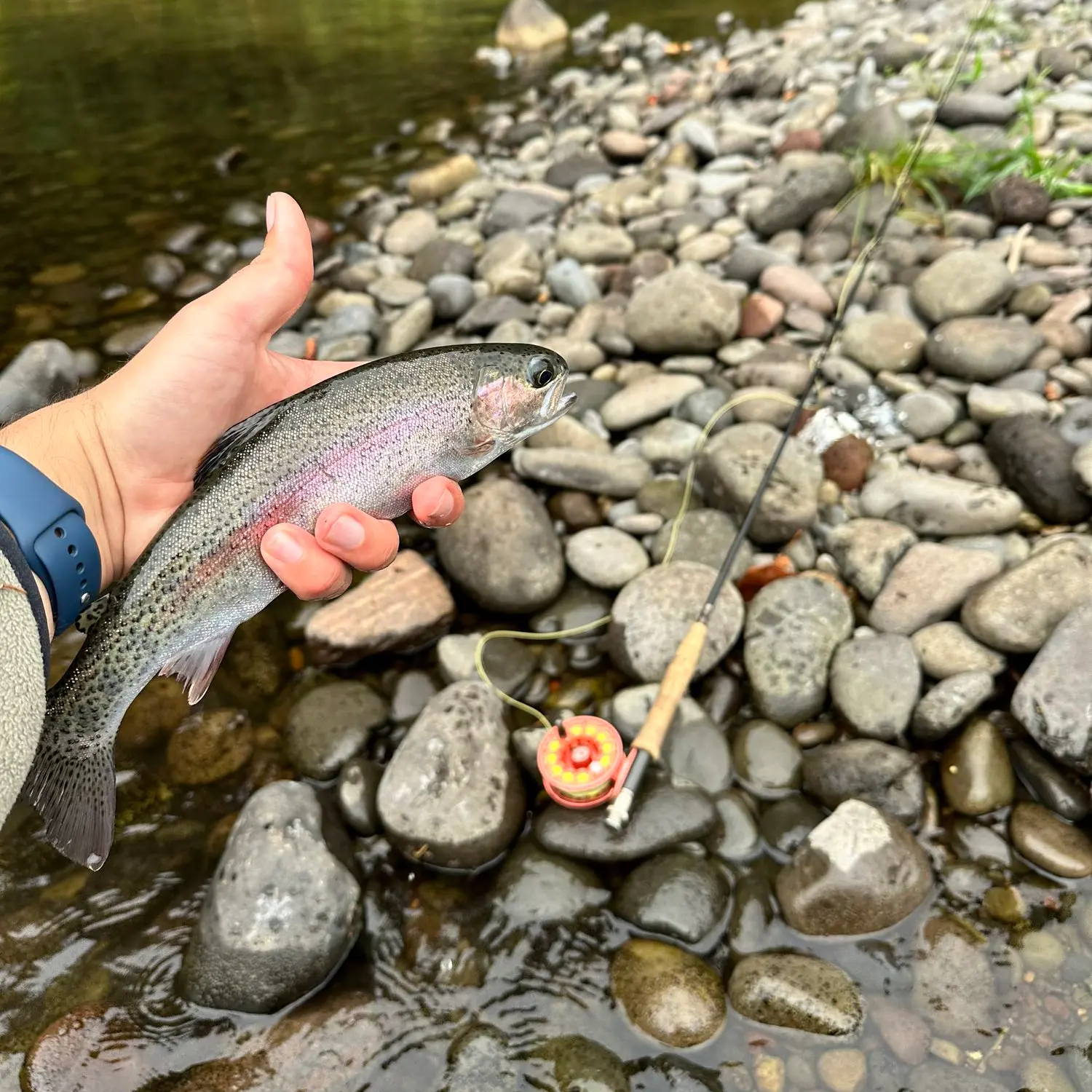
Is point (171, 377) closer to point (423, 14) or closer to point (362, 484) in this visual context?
point (362, 484)

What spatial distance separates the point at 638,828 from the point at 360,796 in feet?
4.28

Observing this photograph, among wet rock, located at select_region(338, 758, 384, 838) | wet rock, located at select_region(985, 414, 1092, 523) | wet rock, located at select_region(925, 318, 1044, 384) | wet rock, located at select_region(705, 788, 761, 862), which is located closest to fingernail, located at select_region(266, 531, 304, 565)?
wet rock, located at select_region(338, 758, 384, 838)

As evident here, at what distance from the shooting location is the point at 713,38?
50.0 feet

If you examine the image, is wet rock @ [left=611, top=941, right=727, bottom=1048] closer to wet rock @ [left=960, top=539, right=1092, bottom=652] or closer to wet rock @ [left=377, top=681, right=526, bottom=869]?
wet rock @ [left=377, top=681, right=526, bottom=869]

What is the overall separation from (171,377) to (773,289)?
4.88 meters

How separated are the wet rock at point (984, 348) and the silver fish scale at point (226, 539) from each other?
3.81 m

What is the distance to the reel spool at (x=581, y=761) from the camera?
12.0 feet

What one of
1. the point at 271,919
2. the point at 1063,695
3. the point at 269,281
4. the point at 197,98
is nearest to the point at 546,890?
the point at 271,919

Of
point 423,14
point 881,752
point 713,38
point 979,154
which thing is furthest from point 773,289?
point 423,14

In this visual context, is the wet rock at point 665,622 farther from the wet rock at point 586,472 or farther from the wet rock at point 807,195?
the wet rock at point 807,195

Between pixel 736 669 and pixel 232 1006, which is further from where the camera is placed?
pixel 736 669

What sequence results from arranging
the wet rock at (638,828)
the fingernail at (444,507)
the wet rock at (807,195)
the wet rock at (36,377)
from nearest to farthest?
1. the fingernail at (444,507)
2. the wet rock at (638,828)
3. the wet rock at (36,377)
4. the wet rock at (807,195)

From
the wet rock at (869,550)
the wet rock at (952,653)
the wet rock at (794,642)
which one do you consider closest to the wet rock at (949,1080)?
the wet rock at (794,642)

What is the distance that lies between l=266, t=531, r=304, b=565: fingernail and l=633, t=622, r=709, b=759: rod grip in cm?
174
